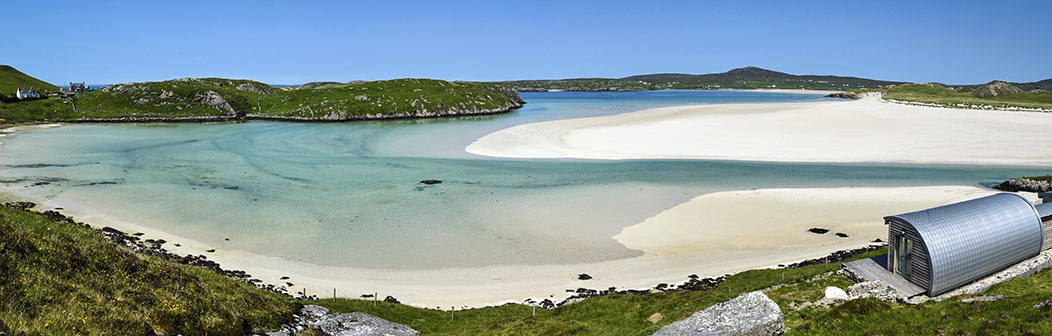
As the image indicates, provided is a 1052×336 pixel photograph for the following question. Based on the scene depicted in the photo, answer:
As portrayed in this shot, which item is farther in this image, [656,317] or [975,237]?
[975,237]

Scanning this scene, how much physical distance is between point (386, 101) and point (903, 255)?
113558 mm

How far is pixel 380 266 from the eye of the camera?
24.9m

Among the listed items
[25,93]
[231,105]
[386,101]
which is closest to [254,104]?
[231,105]

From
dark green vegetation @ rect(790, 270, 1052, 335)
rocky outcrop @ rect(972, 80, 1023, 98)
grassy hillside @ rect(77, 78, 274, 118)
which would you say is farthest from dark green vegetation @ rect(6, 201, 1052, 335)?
rocky outcrop @ rect(972, 80, 1023, 98)

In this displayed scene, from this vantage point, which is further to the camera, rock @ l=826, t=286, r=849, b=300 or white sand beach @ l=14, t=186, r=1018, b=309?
white sand beach @ l=14, t=186, r=1018, b=309

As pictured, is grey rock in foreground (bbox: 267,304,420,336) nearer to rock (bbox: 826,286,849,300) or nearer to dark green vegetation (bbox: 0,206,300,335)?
dark green vegetation (bbox: 0,206,300,335)

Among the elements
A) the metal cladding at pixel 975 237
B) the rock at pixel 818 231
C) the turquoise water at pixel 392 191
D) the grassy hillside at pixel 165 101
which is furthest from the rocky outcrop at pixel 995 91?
the grassy hillside at pixel 165 101

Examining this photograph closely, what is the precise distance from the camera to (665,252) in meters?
26.5

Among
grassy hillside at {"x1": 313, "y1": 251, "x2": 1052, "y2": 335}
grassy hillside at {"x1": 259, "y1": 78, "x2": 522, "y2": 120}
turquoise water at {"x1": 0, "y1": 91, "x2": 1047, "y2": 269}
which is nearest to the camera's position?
grassy hillside at {"x1": 313, "y1": 251, "x2": 1052, "y2": 335}

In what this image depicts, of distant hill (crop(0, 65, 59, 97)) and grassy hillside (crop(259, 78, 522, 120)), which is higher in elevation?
distant hill (crop(0, 65, 59, 97))

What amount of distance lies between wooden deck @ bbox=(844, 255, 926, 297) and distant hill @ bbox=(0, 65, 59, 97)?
15537 cm

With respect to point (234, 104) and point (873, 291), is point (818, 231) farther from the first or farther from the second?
point (234, 104)

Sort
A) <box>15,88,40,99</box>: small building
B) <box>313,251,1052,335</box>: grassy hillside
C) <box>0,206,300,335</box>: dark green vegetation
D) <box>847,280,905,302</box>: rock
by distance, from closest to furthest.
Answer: <box>0,206,300,335</box>: dark green vegetation < <box>313,251,1052,335</box>: grassy hillside < <box>847,280,905,302</box>: rock < <box>15,88,40,99</box>: small building

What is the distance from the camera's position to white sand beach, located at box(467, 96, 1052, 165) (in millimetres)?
53875
